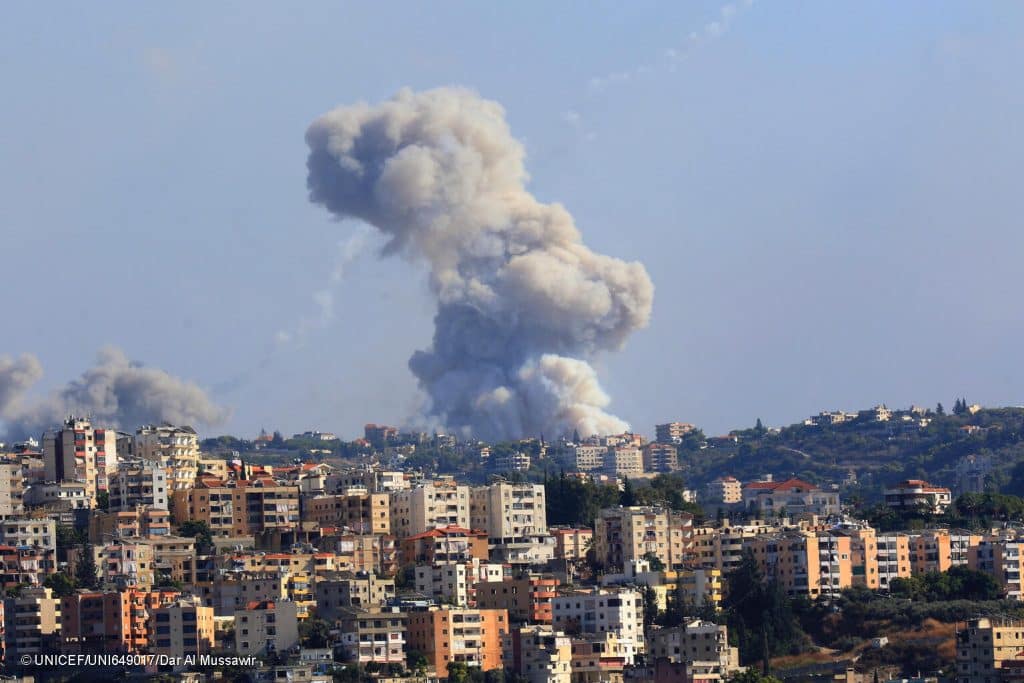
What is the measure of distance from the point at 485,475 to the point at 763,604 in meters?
46.2

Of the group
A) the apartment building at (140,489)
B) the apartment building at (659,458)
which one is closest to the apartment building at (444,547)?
the apartment building at (140,489)

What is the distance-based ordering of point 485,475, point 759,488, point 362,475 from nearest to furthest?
point 362,475, point 759,488, point 485,475

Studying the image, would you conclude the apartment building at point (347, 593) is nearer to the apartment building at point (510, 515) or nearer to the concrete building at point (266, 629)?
the concrete building at point (266, 629)

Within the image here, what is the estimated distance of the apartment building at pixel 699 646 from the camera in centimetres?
5756

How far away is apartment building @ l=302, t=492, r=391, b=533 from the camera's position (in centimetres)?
7012

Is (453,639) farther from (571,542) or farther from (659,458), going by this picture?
(659,458)

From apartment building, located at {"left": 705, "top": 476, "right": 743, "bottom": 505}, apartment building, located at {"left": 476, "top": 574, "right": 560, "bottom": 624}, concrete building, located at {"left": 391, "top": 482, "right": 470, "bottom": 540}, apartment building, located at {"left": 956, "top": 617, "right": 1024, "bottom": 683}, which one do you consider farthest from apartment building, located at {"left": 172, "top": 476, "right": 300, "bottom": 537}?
apartment building, located at {"left": 705, "top": 476, "right": 743, "bottom": 505}

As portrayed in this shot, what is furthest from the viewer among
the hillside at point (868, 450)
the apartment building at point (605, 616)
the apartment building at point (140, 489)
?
the hillside at point (868, 450)

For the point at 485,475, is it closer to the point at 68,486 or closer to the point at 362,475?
the point at 362,475

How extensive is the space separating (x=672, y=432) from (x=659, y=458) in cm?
1153

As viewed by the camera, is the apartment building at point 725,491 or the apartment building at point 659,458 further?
the apartment building at point 659,458

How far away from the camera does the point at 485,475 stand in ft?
354

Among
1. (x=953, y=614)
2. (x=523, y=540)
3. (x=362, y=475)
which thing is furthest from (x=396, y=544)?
(x=953, y=614)

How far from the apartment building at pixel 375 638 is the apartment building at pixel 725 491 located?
46790 mm
